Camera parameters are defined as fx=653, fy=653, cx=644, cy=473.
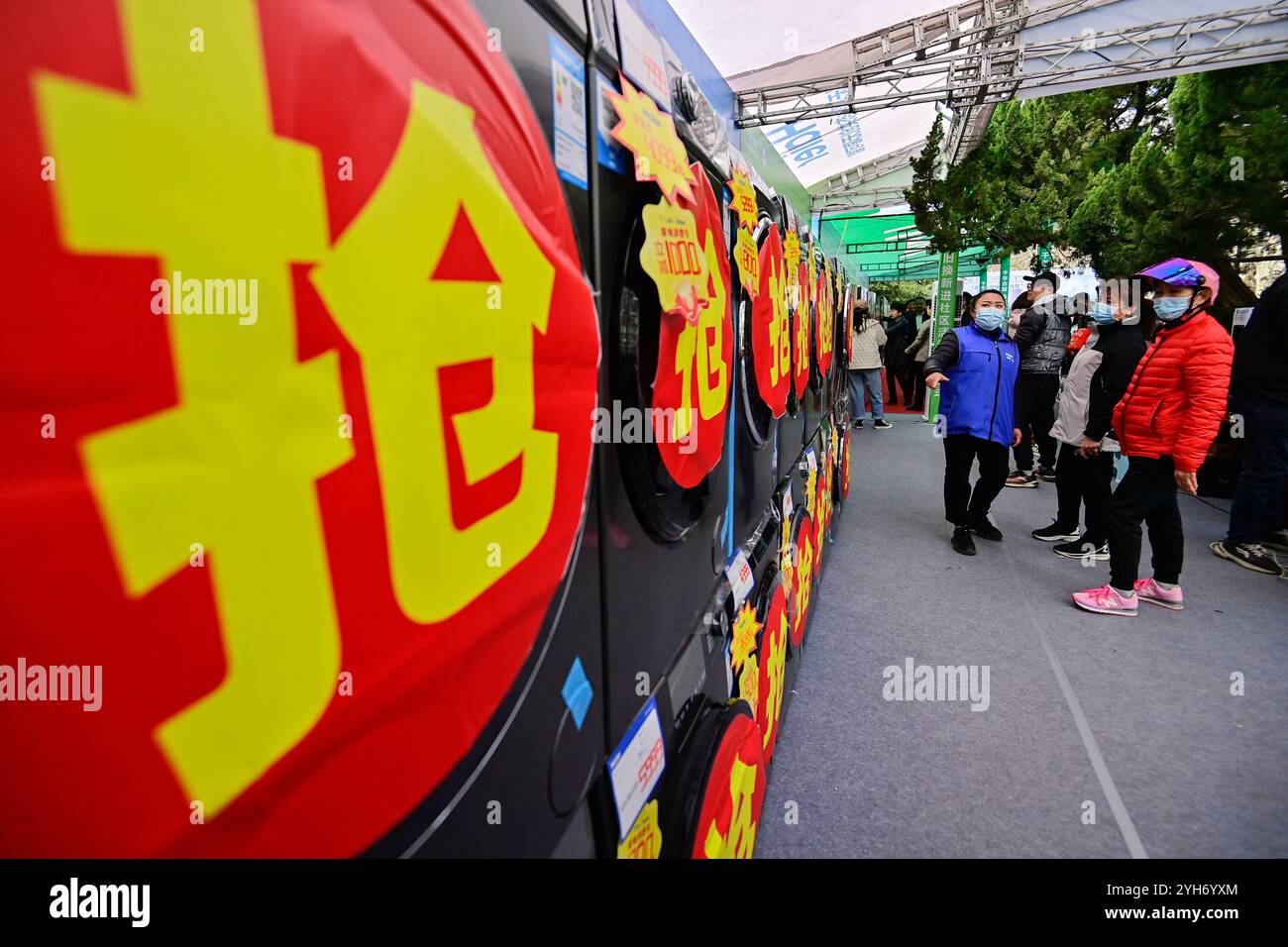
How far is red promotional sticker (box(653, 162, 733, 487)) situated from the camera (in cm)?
88

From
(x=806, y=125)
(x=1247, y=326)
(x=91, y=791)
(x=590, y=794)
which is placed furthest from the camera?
(x=806, y=125)

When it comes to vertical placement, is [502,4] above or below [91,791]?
above

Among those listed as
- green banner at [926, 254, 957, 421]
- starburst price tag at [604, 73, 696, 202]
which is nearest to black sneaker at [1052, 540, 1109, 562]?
starburst price tag at [604, 73, 696, 202]

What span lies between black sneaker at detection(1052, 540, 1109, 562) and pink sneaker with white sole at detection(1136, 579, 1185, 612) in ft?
1.81

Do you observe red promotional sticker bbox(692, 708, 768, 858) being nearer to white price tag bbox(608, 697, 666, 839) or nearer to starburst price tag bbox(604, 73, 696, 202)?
white price tag bbox(608, 697, 666, 839)

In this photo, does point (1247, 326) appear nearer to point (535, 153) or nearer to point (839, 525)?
point (839, 525)

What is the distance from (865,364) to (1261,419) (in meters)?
4.60

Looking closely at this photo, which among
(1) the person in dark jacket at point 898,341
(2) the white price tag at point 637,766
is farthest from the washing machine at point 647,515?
(1) the person in dark jacket at point 898,341

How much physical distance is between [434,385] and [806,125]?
364 inches

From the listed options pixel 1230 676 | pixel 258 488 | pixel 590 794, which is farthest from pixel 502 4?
pixel 1230 676

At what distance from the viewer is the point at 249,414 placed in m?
0.32

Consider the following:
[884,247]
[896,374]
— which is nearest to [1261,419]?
[896,374]

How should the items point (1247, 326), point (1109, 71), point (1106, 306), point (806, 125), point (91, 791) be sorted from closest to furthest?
1. point (91, 791)
2. point (1106, 306)
3. point (1247, 326)
4. point (1109, 71)
5. point (806, 125)

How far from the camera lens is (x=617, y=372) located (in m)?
0.77
